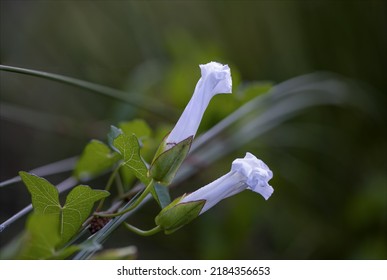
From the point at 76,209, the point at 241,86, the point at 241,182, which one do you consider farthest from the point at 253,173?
the point at 241,86

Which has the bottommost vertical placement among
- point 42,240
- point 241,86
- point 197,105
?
point 42,240

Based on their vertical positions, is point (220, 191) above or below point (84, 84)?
below

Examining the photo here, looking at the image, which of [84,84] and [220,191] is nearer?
[220,191]

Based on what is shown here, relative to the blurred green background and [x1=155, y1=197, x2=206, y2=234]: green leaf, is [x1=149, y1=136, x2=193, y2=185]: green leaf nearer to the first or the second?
[x1=155, y1=197, x2=206, y2=234]: green leaf

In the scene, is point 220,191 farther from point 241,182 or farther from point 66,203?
point 66,203

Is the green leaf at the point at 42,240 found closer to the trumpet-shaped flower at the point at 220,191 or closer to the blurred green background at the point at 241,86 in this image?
the trumpet-shaped flower at the point at 220,191

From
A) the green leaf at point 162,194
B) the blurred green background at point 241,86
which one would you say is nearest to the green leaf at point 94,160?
the green leaf at point 162,194
